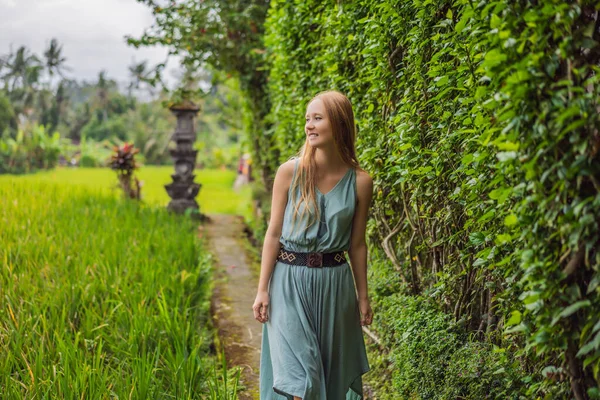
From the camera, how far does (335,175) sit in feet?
8.30

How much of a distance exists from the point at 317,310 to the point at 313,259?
0.20 m

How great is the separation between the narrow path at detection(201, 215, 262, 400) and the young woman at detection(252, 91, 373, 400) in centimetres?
112

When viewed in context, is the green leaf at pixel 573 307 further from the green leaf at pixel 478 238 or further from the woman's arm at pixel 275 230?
the woman's arm at pixel 275 230

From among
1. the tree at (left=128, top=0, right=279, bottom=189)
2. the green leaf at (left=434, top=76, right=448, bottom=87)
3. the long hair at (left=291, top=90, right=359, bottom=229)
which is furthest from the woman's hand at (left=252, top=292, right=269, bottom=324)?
the tree at (left=128, top=0, right=279, bottom=189)

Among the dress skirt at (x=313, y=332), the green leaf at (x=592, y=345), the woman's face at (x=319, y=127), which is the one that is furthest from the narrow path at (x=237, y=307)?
the green leaf at (x=592, y=345)

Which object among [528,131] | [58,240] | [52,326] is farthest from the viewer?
[58,240]

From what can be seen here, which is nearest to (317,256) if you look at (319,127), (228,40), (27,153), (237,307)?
(319,127)

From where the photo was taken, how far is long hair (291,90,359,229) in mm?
2439

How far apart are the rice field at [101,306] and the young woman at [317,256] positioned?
2.01 feet

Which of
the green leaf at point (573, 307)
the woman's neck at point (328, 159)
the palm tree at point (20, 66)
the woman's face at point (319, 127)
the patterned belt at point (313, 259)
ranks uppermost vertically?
the palm tree at point (20, 66)

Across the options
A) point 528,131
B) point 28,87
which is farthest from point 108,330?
point 28,87

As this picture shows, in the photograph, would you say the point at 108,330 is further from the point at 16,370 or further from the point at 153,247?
the point at 153,247

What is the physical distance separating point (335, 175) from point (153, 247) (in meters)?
3.62

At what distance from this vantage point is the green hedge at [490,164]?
5.08 ft
